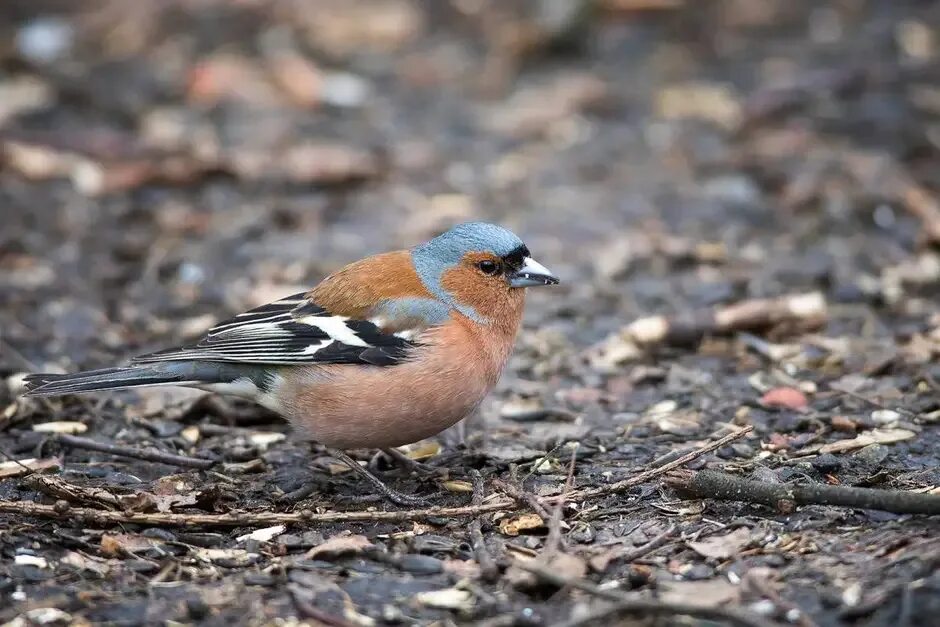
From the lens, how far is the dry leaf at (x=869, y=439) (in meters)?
4.91

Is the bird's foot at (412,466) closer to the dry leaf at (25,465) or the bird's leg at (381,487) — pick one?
the bird's leg at (381,487)

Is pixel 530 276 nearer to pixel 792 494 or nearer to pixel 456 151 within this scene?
pixel 792 494

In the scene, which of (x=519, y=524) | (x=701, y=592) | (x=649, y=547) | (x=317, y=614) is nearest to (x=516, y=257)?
(x=519, y=524)

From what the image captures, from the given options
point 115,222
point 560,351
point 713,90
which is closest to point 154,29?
point 115,222

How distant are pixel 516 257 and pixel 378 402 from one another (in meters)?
0.94

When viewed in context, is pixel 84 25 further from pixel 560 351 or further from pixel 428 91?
pixel 560 351

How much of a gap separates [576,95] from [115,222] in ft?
13.1

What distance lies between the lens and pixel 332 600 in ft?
12.8

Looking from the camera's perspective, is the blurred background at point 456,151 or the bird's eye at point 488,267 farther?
the blurred background at point 456,151

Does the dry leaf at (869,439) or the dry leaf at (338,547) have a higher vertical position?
the dry leaf at (869,439)

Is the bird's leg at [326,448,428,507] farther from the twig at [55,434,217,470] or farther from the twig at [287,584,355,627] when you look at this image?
the twig at [287,584,355,627]

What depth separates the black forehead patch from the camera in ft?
17.2

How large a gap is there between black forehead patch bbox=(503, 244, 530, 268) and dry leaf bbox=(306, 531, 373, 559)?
1.50 m

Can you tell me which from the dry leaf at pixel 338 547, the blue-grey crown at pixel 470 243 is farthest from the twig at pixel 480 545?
the blue-grey crown at pixel 470 243
